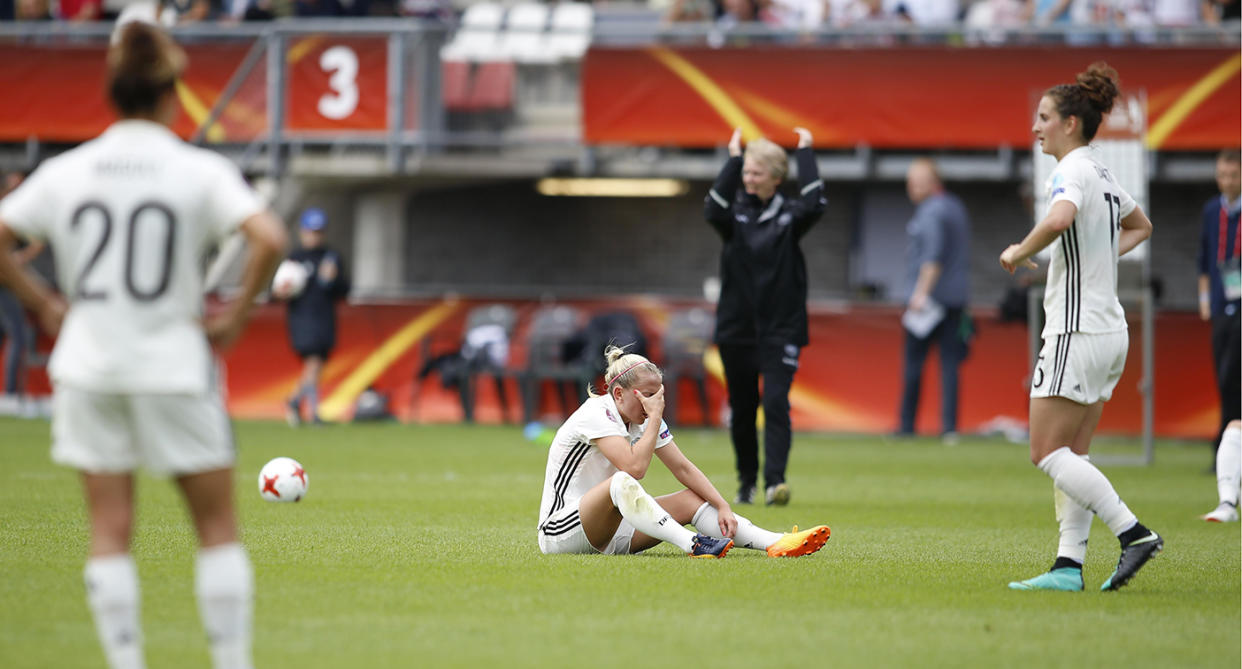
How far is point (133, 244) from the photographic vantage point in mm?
4449

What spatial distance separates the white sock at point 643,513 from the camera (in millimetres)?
7250

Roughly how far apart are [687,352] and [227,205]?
48.0 ft

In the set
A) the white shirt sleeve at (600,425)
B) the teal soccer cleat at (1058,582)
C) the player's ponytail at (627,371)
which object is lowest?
the teal soccer cleat at (1058,582)

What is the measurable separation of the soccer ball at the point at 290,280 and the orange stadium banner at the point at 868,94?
370cm

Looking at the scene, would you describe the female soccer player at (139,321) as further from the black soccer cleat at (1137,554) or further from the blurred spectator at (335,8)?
the blurred spectator at (335,8)

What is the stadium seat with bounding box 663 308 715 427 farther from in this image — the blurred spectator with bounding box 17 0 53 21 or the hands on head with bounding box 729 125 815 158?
the blurred spectator with bounding box 17 0 53 21

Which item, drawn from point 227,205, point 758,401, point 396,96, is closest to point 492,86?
point 396,96

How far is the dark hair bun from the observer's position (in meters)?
6.66

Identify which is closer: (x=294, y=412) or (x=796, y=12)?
(x=294, y=412)

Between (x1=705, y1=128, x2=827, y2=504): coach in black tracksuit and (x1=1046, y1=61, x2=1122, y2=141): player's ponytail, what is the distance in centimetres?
357

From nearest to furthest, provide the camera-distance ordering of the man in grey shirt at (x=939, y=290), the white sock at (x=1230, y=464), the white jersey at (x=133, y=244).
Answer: the white jersey at (x=133, y=244), the white sock at (x=1230, y=464), the man in grey shirt at (x=939, y=290)

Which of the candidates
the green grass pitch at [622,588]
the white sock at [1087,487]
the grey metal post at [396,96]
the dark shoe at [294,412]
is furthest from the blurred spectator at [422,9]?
the white sock at [1087,487]

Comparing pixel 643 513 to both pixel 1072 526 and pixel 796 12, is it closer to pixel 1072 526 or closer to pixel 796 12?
pixel 1072 526

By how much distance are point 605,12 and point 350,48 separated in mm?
5082
